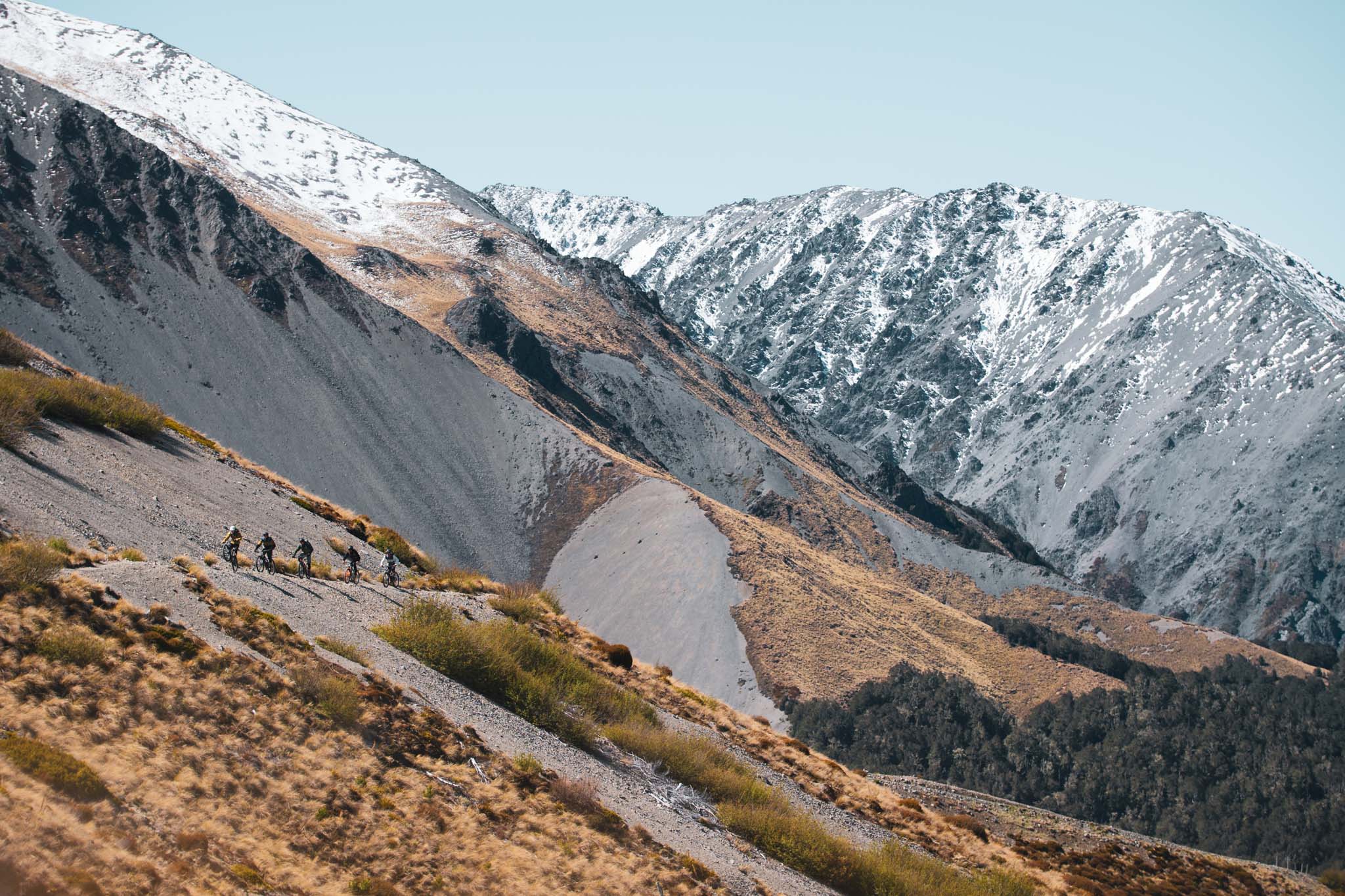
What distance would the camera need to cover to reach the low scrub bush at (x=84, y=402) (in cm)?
2616

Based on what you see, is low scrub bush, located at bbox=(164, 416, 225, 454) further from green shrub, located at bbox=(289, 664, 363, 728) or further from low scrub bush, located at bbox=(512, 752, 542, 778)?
low scrub bush, located at bbox=(512, 752, 542, 778)

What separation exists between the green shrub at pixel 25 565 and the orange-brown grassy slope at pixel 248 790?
25cm

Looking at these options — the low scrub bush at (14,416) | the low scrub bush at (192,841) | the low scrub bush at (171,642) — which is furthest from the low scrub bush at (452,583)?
the low scrub bush at (192,841)

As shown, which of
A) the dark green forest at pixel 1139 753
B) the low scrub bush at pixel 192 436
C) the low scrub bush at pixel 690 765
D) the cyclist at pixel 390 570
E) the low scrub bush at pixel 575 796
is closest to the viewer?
the low scrub bush at pixel 575 796

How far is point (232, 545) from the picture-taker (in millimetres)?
21969

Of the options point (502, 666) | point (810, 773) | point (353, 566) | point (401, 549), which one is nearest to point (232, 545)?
point (353, 566)

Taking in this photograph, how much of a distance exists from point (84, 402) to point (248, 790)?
1794 centimetres

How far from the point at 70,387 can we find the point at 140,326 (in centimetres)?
7714

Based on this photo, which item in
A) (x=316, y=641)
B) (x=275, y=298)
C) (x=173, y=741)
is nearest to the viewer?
(x=173, y=741)

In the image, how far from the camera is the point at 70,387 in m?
27.9

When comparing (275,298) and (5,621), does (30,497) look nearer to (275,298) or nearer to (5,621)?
(5,621)

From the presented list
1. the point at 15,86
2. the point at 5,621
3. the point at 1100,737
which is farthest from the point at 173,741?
the point at 15,86

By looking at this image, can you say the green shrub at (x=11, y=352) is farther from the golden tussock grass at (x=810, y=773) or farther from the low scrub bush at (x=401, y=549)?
the golden tussock grass at (x=810, y=773)

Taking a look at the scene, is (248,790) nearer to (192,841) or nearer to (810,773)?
(192,841)
